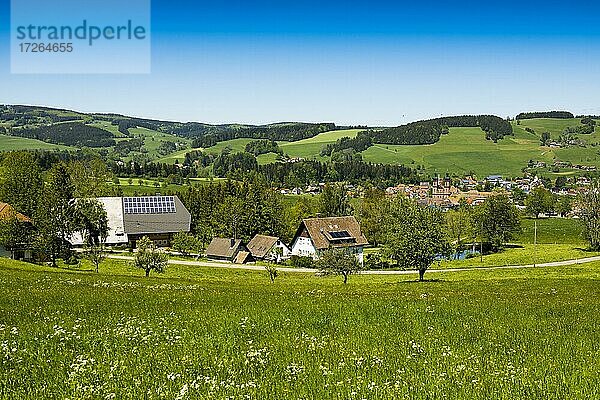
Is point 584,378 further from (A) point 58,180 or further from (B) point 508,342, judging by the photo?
(A) point 58,180

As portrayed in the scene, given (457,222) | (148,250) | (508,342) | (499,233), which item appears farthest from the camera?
(457,222)

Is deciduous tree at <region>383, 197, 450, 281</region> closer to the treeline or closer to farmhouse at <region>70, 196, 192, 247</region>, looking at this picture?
the treeline

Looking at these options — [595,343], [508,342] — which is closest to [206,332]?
[508,342]

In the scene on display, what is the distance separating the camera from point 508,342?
1558 cm

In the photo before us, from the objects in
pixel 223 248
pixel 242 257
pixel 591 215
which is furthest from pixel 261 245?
pixel 591 215

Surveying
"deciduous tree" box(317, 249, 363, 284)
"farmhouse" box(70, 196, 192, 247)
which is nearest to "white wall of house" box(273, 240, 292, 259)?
"farmhouse" box(70, 196, 192, 247)

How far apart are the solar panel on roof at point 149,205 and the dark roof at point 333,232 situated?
40.1 meters

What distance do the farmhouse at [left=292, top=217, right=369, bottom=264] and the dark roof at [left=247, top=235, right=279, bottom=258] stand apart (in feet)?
17.3

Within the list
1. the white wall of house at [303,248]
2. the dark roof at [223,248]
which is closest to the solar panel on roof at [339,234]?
the white wall of house at [303,248]

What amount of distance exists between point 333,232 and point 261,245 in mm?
15359

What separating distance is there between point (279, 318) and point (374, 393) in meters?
8.03

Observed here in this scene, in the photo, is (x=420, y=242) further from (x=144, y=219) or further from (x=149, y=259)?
(x=144, y=219)

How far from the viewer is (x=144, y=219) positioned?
454ft

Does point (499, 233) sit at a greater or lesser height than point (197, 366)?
lesser
